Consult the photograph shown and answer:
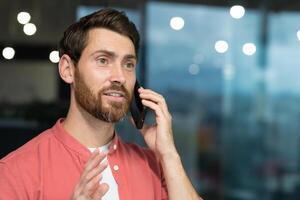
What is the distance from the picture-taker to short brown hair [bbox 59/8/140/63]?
66.6 inches

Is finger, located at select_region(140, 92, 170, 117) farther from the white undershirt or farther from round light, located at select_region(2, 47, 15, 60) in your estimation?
round light, located at select_region(2, 47, 15, 60)

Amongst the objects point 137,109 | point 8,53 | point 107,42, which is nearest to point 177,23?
point 8,53

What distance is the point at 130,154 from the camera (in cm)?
180

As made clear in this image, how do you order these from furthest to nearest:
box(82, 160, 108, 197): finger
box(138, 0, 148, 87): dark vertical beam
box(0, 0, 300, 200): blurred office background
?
box(0, 0, 300, 200): blurred office background, box(138, 0, 148, 87): dark vertical beam, box(82, 160, 108, 197): finger

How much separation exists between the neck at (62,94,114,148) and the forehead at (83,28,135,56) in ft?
0.61

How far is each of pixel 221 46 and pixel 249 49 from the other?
24cm

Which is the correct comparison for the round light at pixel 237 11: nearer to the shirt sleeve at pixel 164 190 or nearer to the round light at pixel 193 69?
the round light at pixel 193 69

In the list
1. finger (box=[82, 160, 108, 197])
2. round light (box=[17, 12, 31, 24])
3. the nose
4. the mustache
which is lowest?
finger (box=[82, 160, 108, 197])

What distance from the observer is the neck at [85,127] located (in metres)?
1.69

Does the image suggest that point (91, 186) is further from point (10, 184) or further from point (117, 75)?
point (117, 75)

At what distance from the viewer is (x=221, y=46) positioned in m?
4.27

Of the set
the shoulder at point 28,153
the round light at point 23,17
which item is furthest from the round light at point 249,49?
the shoulder at point 28,153

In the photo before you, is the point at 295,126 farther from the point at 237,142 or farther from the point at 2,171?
the point at 2,171

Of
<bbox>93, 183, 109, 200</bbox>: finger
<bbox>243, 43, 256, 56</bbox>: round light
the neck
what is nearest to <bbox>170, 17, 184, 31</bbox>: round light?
<bbox>243, 43, 256, 56</bbox>: round light
